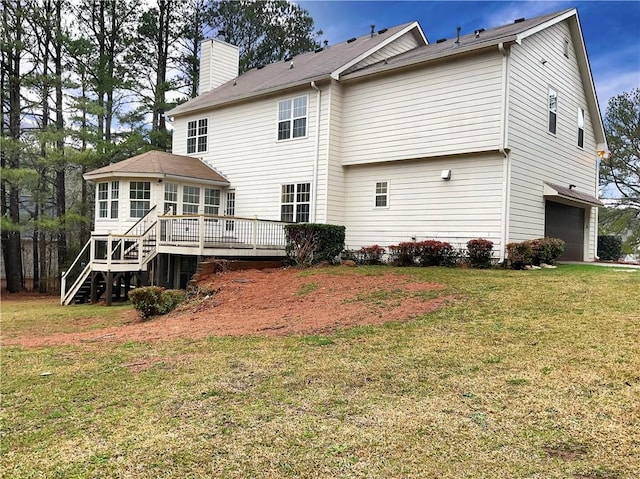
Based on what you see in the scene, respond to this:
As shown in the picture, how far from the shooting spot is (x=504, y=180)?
12562 millimetres

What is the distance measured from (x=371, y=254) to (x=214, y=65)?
1363cm

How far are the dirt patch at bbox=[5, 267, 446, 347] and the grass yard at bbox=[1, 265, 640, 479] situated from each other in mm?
535

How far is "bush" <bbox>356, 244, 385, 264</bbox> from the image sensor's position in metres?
14.4

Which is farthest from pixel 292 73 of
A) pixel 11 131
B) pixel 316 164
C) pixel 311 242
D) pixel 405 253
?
pixel 11 131

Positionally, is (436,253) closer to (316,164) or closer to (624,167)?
(316,164)

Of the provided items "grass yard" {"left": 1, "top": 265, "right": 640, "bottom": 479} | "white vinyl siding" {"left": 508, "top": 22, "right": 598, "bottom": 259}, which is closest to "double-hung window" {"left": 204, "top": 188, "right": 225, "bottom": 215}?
"white vinyl siding" {"left": 508, "top": 22, "right": 598, "bottom": 259}

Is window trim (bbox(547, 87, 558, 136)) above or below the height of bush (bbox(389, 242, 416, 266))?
above

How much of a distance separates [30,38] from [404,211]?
63.2ft

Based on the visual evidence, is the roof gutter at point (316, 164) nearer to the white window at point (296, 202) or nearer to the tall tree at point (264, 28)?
the white window at point (296, 202)

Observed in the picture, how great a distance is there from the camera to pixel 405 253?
13.5m

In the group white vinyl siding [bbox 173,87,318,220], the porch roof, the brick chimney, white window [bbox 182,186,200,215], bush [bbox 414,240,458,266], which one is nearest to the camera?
bush [bbox 414,240,458,266]

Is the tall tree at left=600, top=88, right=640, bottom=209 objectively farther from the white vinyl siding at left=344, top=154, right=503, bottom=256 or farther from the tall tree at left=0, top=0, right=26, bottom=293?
the tall tree at left=0, top=0, right=26, bottom=293

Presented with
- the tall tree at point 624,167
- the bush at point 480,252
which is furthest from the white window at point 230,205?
the tall tree at point 624,167

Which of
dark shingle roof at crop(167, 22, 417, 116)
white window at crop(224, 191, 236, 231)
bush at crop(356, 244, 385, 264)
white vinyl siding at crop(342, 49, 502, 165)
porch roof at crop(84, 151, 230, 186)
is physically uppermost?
dark shingle roof at crop(167, 22, 417, 116)
